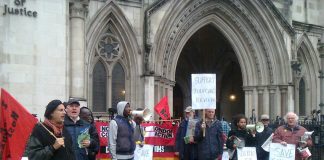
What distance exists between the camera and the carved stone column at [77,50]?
1797 centimetres

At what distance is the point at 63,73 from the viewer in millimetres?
16562

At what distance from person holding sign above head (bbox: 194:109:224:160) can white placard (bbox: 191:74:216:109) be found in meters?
0.29

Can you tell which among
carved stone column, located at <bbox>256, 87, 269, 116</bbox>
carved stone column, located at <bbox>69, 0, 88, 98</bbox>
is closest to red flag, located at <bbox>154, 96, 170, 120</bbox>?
carved stone column, located at <bbox>69, 0, 88, 98</bbox>

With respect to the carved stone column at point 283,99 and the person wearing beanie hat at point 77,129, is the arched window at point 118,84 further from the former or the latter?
the person wearing beanie hat at point 77,129

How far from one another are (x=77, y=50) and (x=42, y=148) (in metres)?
12.4

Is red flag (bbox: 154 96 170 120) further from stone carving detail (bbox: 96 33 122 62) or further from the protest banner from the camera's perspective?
stone carving detail (bbox: 96 33 122 62)

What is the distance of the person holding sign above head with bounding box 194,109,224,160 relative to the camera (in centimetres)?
940

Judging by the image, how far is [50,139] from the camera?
587 cm

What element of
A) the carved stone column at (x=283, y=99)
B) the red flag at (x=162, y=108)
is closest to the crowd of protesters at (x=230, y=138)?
the red flag at (x=162, y=108)

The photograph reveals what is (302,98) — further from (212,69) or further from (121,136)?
(121,136)

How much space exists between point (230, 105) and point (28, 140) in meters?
26.0

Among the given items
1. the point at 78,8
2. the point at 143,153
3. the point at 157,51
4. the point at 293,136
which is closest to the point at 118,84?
the point at 157,51

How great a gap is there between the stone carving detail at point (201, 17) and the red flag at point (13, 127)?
14762mm

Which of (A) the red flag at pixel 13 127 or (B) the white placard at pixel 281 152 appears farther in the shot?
(B) the white placard at pixel 281 152
